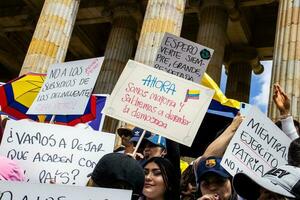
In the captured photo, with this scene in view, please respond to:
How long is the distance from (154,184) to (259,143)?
2061 millimetres

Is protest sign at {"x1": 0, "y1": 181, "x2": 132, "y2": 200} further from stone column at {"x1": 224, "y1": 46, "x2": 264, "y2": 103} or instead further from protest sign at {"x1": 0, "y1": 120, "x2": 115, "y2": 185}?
stone column at {"x1": 224, "y1": 46, "x2": 264, "y2": 103}

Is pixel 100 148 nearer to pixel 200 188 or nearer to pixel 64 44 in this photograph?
pixel 200 188

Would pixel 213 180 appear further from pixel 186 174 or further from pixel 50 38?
pixel 50 38

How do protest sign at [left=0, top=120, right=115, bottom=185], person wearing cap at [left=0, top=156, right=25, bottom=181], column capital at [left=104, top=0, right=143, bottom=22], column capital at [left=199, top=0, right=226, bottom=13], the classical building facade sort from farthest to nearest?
column capital at [left=104, top=0, right=143, bottom=22]
column capital at [left=199, top=0, right=226, bottom=13]
the classical building facade
protest sign at [left=0, top=120, right=115, bottom=185]
person wearing cap at [left=0, top=156, right=25, bottom=181]

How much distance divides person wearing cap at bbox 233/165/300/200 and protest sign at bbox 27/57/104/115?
4874 millimetres

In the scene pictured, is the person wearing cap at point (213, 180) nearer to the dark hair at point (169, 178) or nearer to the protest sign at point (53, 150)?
the dark hair at point (169, 178)

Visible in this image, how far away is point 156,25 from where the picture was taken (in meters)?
20.6

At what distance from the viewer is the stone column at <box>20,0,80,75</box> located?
872 inches

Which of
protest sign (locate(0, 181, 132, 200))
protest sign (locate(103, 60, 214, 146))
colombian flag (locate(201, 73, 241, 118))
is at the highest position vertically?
colombian flag (locate(201, 73, 241, 118))

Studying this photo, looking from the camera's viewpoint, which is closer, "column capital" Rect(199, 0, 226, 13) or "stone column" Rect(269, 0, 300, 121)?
"stone column" Rect(269, 0, 300, 121)

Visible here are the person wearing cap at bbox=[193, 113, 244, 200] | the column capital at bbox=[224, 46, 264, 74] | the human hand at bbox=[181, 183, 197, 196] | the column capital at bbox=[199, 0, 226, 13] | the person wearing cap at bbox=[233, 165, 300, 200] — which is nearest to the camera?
the person wearing cap at bbox=[233, 165, 300, 200]

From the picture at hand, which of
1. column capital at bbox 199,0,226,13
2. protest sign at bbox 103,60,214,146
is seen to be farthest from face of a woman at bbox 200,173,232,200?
column capital at bbox 199,0,226,13

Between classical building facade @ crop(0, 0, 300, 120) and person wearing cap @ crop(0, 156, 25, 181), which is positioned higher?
classical building facade @ crop(0, 0, 300, 120)

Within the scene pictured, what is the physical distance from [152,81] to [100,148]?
186 centimetres
